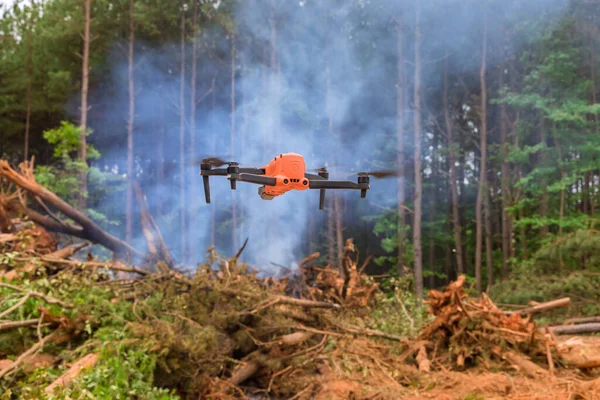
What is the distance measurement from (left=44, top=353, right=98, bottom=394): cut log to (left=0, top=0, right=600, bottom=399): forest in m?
0.14

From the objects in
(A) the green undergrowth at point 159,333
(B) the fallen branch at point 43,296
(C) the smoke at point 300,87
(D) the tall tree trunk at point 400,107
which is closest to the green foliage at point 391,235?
(D) the tall tree trunk at point 400,107

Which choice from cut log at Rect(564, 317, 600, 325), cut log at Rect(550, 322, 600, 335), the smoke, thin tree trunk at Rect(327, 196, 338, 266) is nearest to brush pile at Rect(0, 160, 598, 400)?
cut log at Rect(550, 322, 600, 335)

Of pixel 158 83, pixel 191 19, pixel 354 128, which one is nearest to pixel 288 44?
pixel 354 128

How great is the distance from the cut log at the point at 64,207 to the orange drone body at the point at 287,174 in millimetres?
7879

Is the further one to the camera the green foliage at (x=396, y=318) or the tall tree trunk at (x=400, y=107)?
the tall tree trunk at (x=400, y=107)

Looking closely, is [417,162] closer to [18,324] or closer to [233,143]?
[233,143]

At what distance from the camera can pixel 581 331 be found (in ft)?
27.0

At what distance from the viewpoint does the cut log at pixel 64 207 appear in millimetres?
8367

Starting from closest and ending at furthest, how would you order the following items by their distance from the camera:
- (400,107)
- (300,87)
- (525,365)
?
(525,365) < (400,107) < (300,87)

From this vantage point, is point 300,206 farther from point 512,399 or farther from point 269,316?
point 512,399

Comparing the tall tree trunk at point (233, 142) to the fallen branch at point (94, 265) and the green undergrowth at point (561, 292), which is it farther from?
the green undergrowth at point (561, 292)

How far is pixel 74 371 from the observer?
4.48m

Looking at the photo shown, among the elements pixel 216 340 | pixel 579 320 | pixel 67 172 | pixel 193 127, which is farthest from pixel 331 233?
pixel 216 340

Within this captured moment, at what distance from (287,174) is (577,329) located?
330 inches
